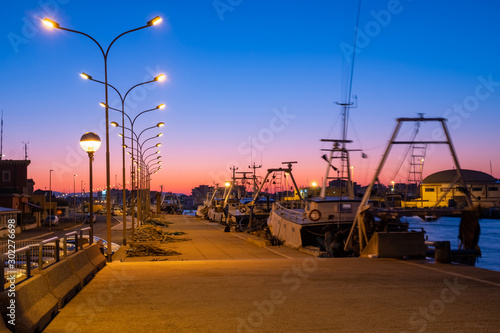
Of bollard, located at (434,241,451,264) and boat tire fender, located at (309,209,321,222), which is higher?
boat tire fender, located at (309,209,321,222)

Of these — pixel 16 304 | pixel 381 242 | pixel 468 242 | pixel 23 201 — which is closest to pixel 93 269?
pixel 16 304

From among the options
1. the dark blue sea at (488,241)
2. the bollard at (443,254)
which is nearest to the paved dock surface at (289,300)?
the bollard at (443,254)

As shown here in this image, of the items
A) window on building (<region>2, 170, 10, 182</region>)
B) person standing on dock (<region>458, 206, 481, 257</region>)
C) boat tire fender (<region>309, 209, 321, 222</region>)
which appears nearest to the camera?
person standing on dock (<region>458, 206, 481, 257</region>)

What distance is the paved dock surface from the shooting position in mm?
8188

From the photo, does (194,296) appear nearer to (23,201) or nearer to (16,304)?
(16,304)

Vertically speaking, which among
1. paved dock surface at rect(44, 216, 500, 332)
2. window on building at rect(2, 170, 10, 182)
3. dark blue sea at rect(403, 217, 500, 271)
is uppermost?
window on building at rect(2, 170, 10, 182)

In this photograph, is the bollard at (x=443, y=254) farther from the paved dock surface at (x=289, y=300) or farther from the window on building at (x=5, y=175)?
the window on building at (x=5, y=175)

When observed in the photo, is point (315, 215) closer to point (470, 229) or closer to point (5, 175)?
point (470, 229)

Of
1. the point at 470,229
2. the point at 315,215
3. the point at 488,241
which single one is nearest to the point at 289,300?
the point at 470,229

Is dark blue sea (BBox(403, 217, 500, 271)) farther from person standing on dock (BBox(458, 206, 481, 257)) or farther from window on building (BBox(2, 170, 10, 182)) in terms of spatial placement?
window on building (BBox(2, 170, 10, 182))

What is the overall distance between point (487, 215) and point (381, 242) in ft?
405

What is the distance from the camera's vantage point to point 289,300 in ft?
33.3

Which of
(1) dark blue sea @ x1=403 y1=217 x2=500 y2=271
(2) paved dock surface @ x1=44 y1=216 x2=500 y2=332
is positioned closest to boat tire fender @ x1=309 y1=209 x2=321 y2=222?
(1) dark blue sea @ x1=403 y1=217 x2=500 y2=271

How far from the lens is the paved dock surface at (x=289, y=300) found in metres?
8.19
